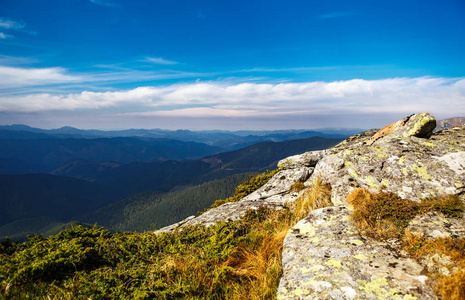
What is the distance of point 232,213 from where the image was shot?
29.6ft

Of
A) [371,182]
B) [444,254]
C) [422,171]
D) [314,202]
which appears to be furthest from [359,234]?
[422,171]

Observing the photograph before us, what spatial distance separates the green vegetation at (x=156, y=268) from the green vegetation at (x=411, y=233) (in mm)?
2361

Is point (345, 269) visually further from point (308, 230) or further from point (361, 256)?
point (308, 230)

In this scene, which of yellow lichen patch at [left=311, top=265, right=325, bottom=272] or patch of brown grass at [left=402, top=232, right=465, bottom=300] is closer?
patch of brown grass at [left=402, top=232, right=465, bottom=300]

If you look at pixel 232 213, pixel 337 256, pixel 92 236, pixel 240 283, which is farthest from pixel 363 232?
pixel 92 236

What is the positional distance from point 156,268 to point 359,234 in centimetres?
494

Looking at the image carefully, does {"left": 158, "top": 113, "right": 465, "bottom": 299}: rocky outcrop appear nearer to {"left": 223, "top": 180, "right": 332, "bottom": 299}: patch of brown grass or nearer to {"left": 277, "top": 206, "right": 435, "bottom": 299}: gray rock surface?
{"left": 277, "top": 206, "right": 435, "bottom": 299}: gray rock surface

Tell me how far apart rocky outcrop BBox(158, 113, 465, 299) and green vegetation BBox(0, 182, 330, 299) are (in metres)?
0.67

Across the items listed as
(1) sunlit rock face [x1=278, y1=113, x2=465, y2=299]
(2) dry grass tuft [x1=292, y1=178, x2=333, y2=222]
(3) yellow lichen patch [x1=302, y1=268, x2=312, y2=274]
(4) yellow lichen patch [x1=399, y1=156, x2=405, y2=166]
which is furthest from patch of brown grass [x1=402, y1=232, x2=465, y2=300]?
(4) yellow lichen patch [x1=399, y1=156, x2=405, y2=166]

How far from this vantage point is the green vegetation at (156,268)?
14.0 feet

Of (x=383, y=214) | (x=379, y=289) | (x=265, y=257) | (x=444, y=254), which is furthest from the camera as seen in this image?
(x=383, y=214)

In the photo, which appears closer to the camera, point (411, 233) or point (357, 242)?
point (411, 233)

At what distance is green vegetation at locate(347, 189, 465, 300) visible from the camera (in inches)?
131

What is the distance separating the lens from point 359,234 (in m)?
5.23
